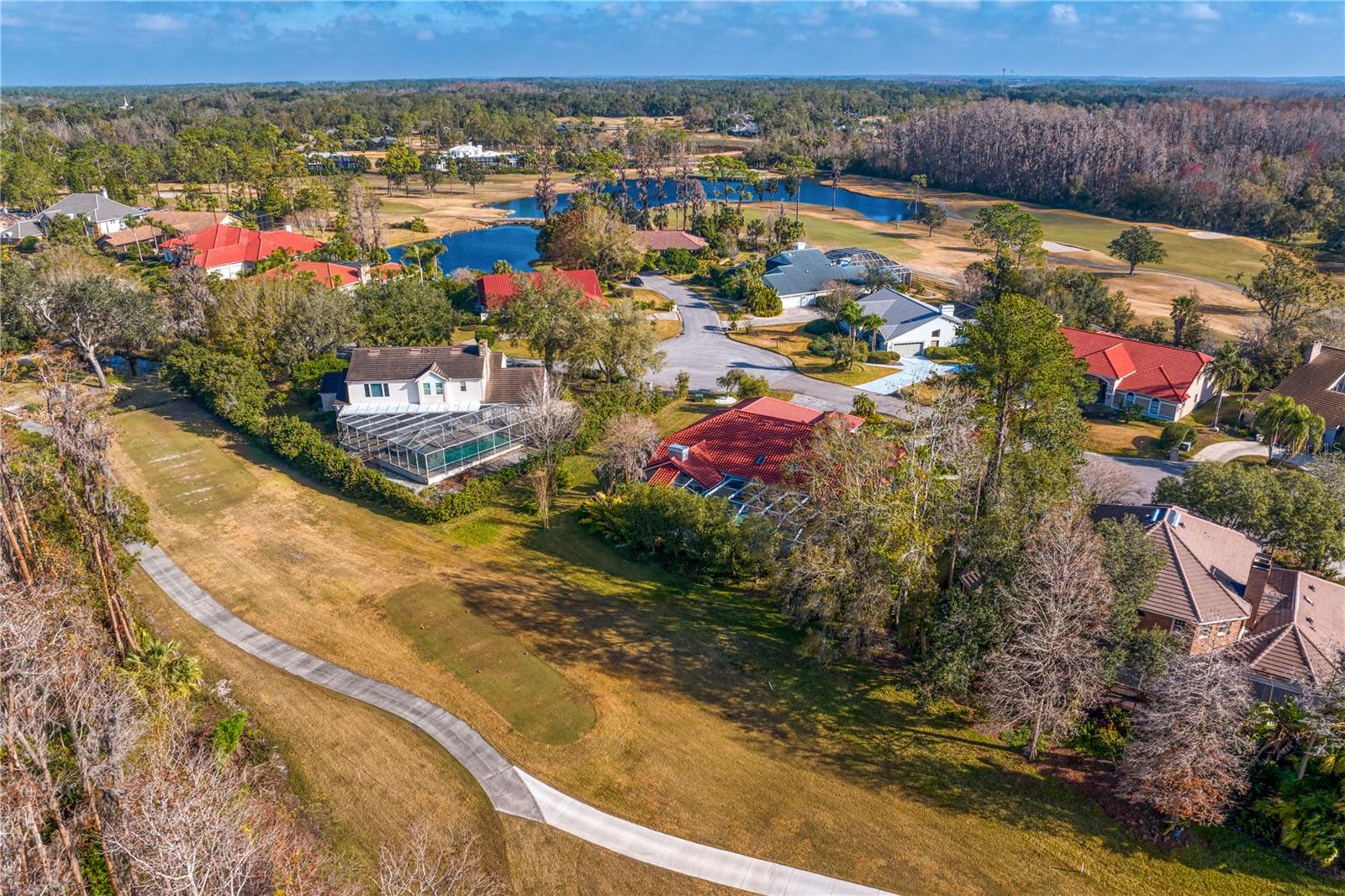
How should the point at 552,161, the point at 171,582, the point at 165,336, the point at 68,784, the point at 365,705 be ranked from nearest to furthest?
the point at 68,784 → the point at 365,705 → the point at 171,582 → the point at 165,336 → the point at 552,161

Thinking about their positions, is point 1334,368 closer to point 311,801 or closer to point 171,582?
point 311,801

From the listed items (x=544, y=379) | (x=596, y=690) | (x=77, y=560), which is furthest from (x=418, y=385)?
(x=596, y=690)

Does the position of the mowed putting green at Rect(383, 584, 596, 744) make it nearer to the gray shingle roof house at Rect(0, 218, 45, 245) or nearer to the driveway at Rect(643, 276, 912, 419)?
the driveway at Rect(643, 276, 912, 419)

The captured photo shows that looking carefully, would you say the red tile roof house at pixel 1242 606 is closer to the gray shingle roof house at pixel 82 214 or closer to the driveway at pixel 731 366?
the driveway at pixel 731 366

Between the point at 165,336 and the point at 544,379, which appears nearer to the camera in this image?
the point at 544,379

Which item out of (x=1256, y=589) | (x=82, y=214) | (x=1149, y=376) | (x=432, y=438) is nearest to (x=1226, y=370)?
(x=1149, y=376)

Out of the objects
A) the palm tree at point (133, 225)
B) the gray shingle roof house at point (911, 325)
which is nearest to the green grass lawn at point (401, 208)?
the palm tree at point (133, 225)

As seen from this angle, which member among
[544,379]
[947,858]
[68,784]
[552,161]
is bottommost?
[947,858]

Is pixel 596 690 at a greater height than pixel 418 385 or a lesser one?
lesser
